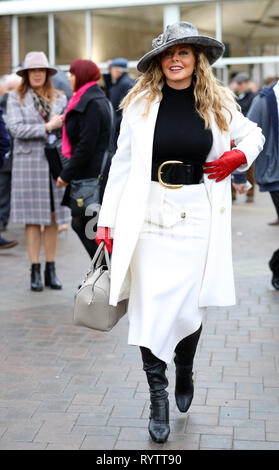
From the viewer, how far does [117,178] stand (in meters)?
4.11

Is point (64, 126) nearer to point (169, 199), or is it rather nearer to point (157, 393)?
point (169, 199)

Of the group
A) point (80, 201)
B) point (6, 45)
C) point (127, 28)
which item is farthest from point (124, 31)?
point (80, 201)

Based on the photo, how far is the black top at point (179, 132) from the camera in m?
3.99

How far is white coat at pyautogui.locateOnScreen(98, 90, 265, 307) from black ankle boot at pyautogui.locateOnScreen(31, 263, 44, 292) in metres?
3.43

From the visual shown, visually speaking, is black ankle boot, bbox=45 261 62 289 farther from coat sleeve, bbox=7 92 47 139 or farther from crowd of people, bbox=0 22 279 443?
crowd of people, bbox=0 22 279 443

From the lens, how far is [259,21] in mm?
19125

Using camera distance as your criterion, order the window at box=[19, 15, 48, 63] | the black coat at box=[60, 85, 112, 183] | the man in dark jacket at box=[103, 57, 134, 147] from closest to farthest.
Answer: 1. the black coat at box=[60, 85, 112, 183]
2. the man in dark jacket at box=[103, 57, 134, 147]
3. the window at box=[19, 15, 48, 63]

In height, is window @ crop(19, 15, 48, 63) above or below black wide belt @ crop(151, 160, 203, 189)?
above

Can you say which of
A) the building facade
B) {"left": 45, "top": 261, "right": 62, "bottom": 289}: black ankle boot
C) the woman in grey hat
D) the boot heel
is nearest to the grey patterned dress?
the woman in grey hat

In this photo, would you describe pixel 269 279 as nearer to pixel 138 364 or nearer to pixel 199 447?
pixel 138 364

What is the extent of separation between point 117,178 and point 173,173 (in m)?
0.29

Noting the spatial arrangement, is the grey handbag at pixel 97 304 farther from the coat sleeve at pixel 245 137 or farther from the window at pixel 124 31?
the window at pixel 124 31

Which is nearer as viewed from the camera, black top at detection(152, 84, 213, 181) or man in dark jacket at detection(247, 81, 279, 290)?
black top at detection(152, 84, 213, 181)

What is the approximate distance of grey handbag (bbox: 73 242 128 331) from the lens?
13.4ft
